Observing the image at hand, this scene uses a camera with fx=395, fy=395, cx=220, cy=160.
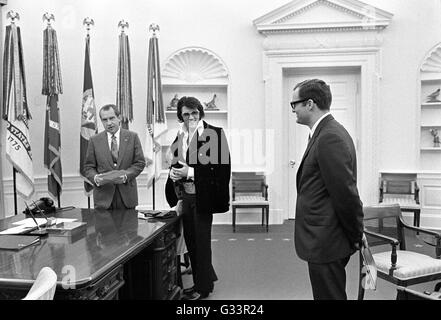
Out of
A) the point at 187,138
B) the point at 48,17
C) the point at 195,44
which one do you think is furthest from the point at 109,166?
the point at 195,44

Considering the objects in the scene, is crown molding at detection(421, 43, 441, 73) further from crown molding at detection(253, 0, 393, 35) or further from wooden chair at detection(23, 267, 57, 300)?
→ wooden chair at detection(23, 267, 57, 300)

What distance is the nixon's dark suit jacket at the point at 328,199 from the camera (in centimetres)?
161

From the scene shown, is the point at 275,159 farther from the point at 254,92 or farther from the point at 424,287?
the point at 424,287

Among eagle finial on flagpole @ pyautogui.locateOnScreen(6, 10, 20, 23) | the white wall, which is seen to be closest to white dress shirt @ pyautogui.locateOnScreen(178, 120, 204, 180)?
the white wall

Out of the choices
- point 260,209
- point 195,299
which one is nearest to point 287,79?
point 260,209

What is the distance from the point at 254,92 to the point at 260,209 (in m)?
1.56

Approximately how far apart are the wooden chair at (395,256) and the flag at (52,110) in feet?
11.4

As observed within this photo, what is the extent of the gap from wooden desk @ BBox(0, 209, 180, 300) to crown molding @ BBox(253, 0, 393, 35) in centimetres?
347

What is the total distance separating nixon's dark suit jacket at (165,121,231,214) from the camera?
8.18ft

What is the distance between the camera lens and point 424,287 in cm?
283

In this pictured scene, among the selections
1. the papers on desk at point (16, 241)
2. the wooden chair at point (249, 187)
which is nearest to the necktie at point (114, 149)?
the papers on desk at point (16, 241)
